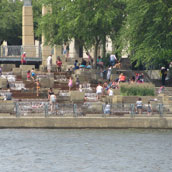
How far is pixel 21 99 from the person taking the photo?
54031 mm

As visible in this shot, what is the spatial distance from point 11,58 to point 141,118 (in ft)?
103

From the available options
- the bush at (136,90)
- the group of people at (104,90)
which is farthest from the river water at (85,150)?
the group of people at (104,90)

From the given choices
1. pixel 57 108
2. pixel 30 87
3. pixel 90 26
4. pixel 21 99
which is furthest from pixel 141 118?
pixel 90 26

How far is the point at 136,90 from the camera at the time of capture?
2125 inches

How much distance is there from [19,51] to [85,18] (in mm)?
13473

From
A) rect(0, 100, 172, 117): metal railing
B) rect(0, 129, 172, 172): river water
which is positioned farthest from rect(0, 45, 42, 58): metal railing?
rect(0, 129, 172, 172): river water

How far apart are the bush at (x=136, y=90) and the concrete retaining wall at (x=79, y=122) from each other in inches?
225

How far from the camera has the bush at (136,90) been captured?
53.9 metres

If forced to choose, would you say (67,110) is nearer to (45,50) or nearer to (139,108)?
(139,108)

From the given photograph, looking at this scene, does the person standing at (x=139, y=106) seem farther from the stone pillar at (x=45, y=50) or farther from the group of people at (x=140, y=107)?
the stone pillar at (x=45, y=50)

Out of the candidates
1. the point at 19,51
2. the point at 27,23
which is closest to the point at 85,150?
the point at 27,23

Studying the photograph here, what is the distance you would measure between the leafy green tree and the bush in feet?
15.8

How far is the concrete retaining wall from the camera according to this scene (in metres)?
48.0

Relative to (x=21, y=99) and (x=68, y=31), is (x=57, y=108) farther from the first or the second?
(x=68, y=31)
